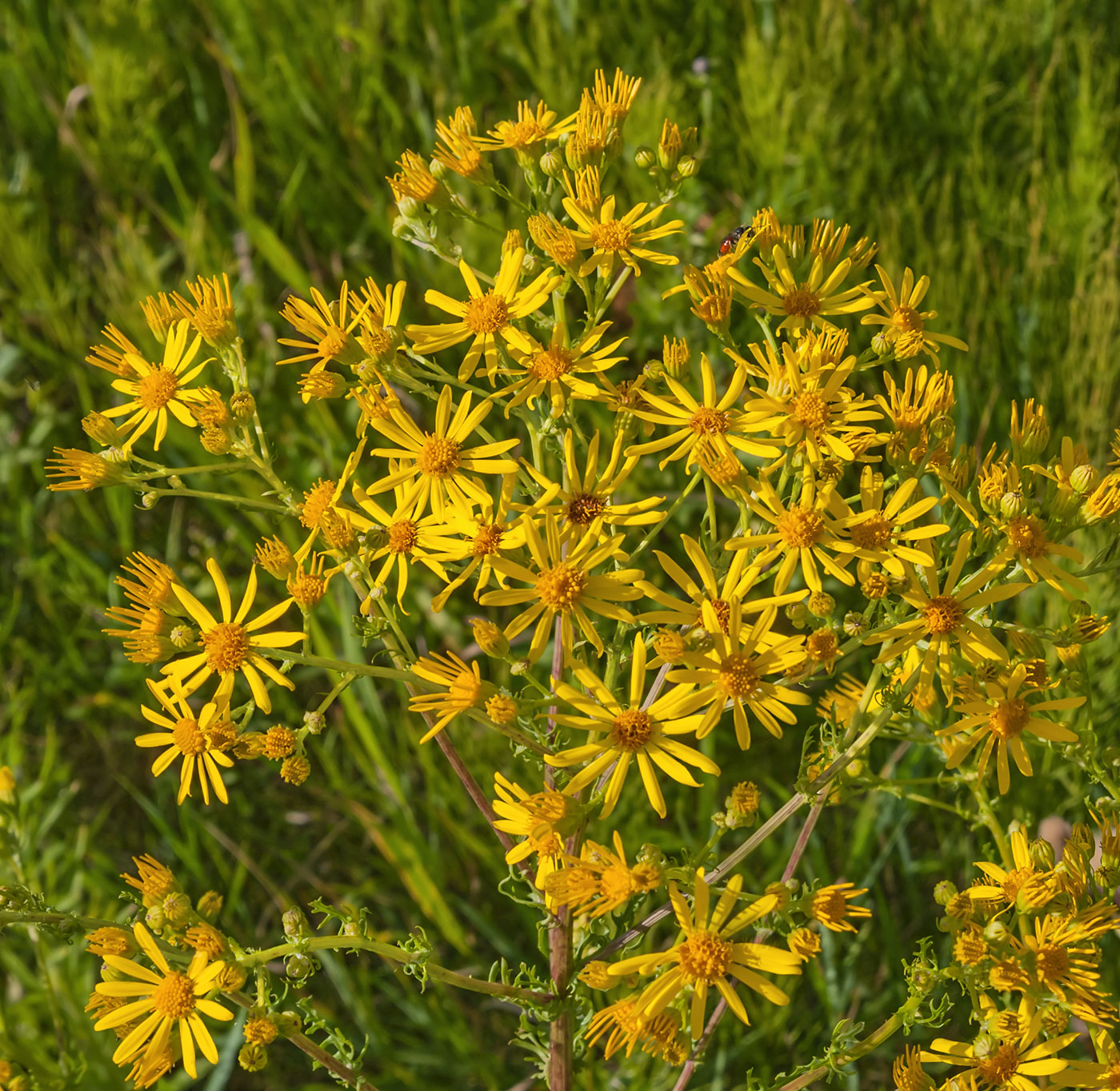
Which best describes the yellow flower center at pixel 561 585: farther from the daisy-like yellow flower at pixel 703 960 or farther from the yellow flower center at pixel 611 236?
the yellow flower center at pixel 611 236

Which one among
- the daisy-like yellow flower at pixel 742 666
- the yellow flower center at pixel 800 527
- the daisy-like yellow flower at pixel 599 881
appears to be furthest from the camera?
the yellow flower center at pixel 800 527

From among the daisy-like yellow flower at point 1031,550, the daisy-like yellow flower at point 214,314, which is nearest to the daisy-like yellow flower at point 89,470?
the daisy-like yellow flower at point 214,314

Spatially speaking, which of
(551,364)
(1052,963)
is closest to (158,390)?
(551,364)

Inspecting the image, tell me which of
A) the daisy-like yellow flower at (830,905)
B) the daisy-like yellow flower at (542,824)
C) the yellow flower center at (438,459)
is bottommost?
the daisy-like yellow flower at (830,905)

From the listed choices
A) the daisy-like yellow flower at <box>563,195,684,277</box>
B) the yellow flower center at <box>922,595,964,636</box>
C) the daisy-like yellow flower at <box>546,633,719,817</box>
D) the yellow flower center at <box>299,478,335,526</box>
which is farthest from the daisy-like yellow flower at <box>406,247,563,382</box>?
the yellow flower center at <box>922,595,964,636</box>

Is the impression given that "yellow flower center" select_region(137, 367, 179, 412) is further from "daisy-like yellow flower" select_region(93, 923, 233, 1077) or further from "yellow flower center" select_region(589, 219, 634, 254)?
"daisy-like yellow flower" select_region(93, 923, 233, 1077)
